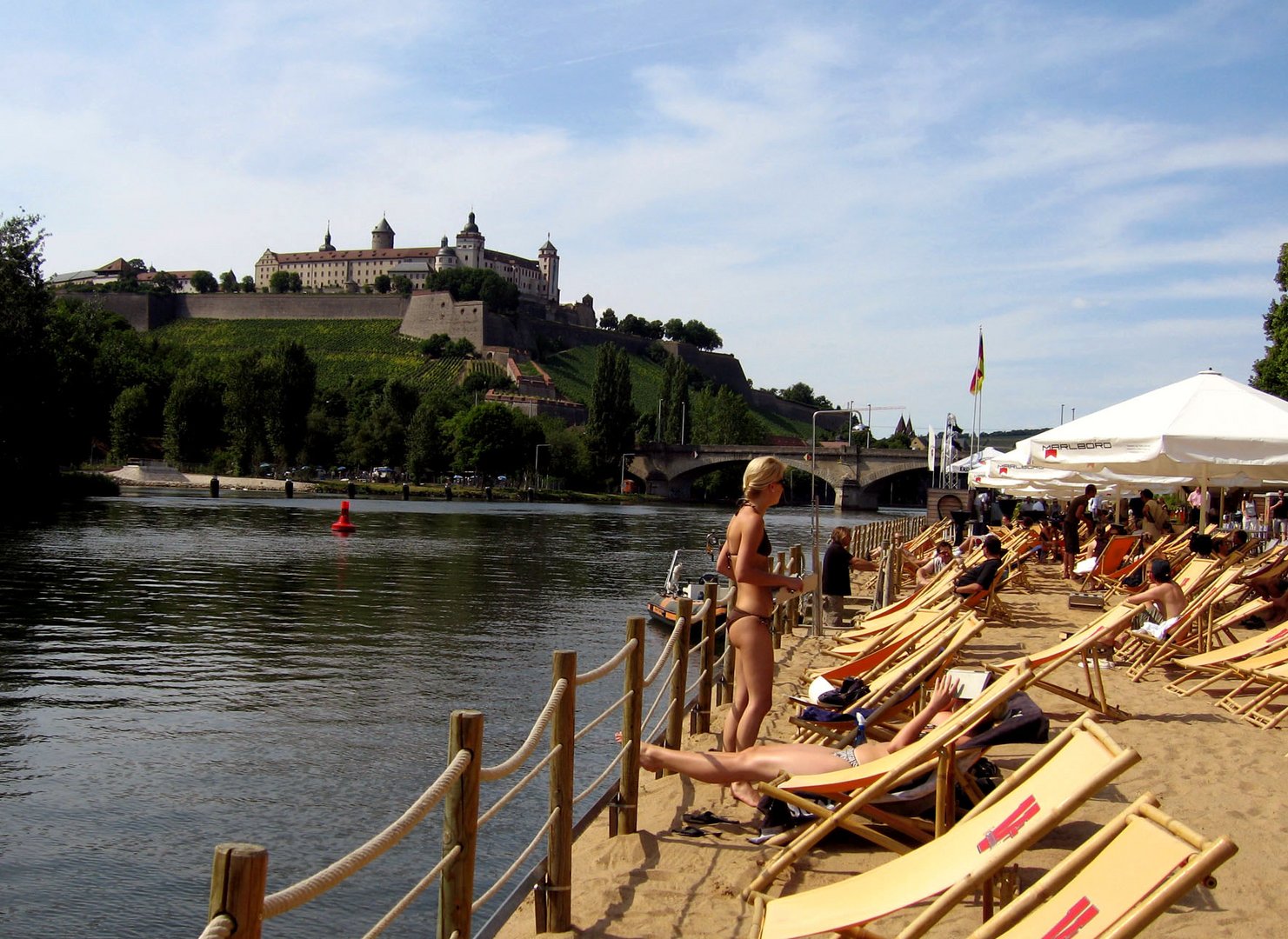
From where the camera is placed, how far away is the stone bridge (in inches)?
3083

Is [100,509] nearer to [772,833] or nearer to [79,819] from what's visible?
[79,819]

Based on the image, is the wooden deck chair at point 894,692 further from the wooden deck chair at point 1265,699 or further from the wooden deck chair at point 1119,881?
the wooden deck chair at point 1119,881

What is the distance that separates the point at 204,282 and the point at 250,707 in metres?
140

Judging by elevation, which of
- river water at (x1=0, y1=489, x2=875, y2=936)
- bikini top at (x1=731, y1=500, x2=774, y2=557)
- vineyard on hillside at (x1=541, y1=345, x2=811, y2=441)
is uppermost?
vineyard on hillside at (x1=541, y1=345, x2=811, y2=441)

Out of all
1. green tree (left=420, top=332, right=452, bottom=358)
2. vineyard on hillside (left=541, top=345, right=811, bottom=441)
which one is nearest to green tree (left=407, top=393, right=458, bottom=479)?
vineyard on hillside (left=541, top=345, right=811, bottom=441)

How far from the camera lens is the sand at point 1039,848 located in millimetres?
4324

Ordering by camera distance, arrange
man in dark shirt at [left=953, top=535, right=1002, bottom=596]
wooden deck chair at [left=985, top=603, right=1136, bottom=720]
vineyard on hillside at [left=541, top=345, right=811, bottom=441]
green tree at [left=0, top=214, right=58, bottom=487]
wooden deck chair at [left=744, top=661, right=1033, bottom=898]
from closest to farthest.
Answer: wooden deck chair at [left=744, top=661, right=1033, bottom=898] < wooden deck chair at [left=985, top=603, right=1136, bottom=720] < man in dark shirt at [left=953, top=535, right=1002, bottom=596] < green tree at [left=0, top=214, right=58, bottom=487] < vineyard on hillside at [left=541, top=345, right=811, bottom=441]

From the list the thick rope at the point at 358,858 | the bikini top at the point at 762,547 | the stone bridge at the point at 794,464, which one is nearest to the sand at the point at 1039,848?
the bikini top at the point at 762,547

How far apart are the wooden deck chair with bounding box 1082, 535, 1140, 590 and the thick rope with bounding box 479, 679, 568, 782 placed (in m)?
11.5

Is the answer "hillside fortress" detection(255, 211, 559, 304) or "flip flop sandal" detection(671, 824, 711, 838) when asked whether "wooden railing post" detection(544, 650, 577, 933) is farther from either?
"hillside fortress" detection(255, 211, 559, 304)

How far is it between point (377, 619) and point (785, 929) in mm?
15850

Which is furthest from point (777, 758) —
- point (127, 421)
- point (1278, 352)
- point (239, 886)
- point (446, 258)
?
point (446, 258)

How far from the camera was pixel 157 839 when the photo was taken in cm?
768

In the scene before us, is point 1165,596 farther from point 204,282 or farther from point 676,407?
point 204,282
